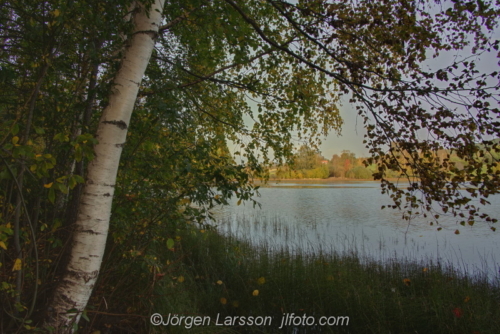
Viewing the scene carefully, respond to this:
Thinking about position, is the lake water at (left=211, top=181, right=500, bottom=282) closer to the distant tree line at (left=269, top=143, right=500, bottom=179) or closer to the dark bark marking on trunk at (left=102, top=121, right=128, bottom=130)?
the distant tree line at (left=269, top=143, right=500, bottom=179)

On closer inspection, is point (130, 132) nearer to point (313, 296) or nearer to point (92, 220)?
point (92, 220)

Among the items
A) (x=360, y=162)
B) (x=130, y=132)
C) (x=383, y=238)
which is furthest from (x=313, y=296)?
(x=383, y=238)

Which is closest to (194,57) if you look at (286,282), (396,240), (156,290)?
(156,290)

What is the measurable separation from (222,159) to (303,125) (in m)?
2.55

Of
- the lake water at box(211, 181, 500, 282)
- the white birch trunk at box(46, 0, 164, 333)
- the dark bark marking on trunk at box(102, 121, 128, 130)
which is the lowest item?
the lake water at box(211, 181, 500, 282)

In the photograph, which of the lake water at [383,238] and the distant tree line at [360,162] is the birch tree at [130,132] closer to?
the distant tree line at [360,162]

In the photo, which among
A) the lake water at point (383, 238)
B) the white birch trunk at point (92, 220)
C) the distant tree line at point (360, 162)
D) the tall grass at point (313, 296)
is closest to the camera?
the white birch trunk at point (92, 220)

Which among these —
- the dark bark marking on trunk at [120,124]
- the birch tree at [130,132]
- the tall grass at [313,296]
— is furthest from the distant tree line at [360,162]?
the dark bark marking on trunk at [120,124]

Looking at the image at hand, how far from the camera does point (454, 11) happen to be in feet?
8.19

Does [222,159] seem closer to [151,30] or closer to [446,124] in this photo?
[151,30]

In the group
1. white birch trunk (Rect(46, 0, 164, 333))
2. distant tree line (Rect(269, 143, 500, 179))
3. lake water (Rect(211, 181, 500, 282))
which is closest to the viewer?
white birch trunk (Rect(46, 0, 164, 333))

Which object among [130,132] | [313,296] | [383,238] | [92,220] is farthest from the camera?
[383,238]

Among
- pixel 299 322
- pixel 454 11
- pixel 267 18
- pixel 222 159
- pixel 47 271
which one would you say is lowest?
pixel 299 322

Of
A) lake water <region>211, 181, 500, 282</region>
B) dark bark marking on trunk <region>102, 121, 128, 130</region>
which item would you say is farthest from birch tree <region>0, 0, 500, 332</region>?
lake water <region>211, 181, 500, 282</region>
